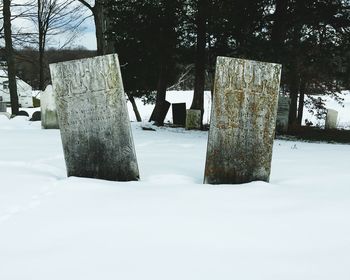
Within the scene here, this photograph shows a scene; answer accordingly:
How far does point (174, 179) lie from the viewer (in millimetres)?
3725

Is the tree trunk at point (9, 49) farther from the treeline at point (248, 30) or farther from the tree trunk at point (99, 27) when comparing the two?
the treeline at point (248, 30)

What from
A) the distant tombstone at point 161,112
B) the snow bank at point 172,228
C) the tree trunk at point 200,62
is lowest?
the snow bank at point 172,228

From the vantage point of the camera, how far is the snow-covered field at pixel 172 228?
182 centimetres

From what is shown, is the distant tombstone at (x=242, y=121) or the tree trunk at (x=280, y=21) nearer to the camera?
the distant tombstone at (x=242, y=121)

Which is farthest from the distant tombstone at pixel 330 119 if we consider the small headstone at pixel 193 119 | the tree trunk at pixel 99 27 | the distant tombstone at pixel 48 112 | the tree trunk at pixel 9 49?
the tree trunk at pixel 9 49

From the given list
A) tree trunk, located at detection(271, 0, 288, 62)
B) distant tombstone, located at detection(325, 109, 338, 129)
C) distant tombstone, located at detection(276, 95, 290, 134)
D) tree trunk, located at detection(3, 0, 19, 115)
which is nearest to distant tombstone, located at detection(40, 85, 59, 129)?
tree trunk, located at detection(271, 0, 288, 62)

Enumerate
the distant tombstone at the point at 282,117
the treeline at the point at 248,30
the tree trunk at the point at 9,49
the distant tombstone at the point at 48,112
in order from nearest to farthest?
the treeline at the point at 248,30 < the distant tombstone at the point at 48,112 < the distant tombstone at the point at 282,117 < the tree trunk at the point at 9,49

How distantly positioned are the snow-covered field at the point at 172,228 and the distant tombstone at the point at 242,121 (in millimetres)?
258

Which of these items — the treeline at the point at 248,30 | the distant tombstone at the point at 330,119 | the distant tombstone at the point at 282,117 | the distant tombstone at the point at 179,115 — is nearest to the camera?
the treeline at the point at 248,30

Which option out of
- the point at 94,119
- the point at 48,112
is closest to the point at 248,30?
the point at 48,112

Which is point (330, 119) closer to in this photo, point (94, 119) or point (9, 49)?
point (94, 119)

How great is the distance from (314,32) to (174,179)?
703cm

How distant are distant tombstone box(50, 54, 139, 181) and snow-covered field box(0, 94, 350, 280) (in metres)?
0.29

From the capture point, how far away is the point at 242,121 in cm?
380
